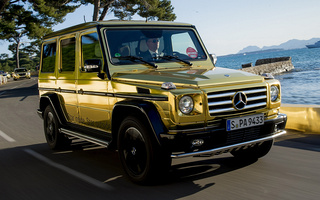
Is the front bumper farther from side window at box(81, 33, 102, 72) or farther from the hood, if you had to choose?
side window at box(81, 33, 102, 72)

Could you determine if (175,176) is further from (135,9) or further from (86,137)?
(135,9)

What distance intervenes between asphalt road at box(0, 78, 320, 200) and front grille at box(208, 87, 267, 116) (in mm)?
845

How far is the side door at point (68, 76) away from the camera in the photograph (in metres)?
6.10

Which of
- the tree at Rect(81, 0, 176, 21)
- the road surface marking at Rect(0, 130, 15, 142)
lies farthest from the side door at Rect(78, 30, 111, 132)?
the tree at Rect(81, 0, 176, 21)

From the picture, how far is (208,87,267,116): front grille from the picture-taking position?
4227 mm

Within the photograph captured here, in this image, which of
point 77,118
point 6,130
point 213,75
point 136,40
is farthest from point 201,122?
point 6,130

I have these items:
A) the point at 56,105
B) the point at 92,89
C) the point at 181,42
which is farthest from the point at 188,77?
the point at 56,105

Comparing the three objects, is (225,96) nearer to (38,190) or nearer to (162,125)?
(162,125)

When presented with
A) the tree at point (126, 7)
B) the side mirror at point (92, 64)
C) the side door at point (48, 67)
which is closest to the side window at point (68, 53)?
the side door at point (48, 67)

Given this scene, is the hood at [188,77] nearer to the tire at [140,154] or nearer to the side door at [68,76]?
the tire at [140,154]

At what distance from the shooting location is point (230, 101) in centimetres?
435

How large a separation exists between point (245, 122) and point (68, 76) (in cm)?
312

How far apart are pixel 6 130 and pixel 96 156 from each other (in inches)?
167

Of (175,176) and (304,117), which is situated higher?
(304,117)
